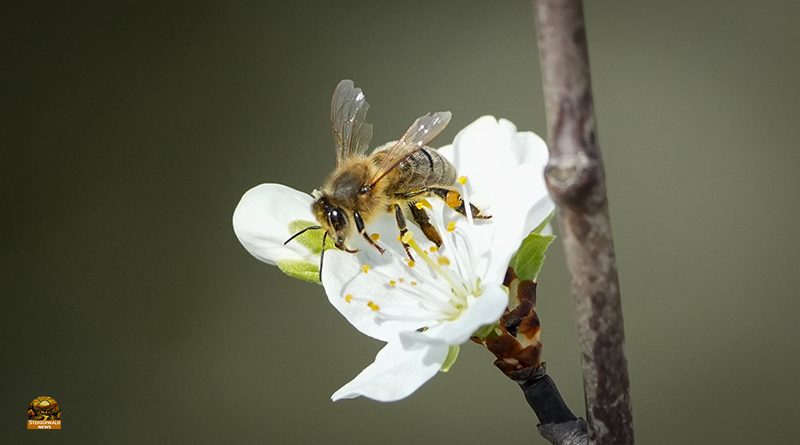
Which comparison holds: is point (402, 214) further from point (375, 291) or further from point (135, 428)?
point (135, 428)

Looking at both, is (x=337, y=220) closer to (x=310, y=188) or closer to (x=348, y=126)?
(x=348, y=126)

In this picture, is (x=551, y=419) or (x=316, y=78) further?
(x=316, y=78)

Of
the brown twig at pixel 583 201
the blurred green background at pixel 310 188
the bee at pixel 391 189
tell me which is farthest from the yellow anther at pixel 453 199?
the blurred green background at pixel 310 188

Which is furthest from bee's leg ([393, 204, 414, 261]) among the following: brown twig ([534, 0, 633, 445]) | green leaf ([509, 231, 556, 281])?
brown twig ([534, 0, 633, 445])

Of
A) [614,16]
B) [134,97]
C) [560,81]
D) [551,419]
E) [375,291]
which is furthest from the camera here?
[134,97]

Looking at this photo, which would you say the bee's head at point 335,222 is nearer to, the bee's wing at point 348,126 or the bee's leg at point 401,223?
the bee's leg at point 401,223

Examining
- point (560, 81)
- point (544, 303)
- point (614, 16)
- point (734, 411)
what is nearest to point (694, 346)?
point (734, 411)

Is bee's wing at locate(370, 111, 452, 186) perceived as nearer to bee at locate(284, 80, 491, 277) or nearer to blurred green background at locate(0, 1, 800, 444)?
bee at locate(284, 80, 491, 277)
